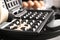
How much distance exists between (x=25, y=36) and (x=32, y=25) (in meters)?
0.12

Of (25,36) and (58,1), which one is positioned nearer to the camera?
(25,36)

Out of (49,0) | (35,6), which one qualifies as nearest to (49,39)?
(35,6)

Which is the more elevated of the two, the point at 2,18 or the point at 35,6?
the point at 2,18

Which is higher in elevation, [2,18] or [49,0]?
[2,18]

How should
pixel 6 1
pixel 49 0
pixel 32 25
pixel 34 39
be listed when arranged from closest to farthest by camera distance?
pixel 34 39
pixel 32 25
pixel 6 1
pixel 49 0

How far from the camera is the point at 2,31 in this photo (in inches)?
21.1

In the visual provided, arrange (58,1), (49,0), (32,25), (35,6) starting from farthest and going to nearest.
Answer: (58,1) → (49,0) → (35,6) → (32,25)

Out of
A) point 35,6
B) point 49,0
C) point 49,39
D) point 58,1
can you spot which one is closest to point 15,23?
point 49,39

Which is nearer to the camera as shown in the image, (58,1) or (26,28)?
(26,28)

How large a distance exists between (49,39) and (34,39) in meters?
0.06

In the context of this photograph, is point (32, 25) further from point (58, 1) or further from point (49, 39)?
point (58, 1)

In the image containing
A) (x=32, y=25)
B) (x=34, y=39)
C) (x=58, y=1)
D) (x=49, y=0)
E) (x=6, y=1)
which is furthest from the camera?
(x=58, y=1)

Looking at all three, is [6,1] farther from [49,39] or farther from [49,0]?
[49,0]

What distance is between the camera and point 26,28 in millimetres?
579
